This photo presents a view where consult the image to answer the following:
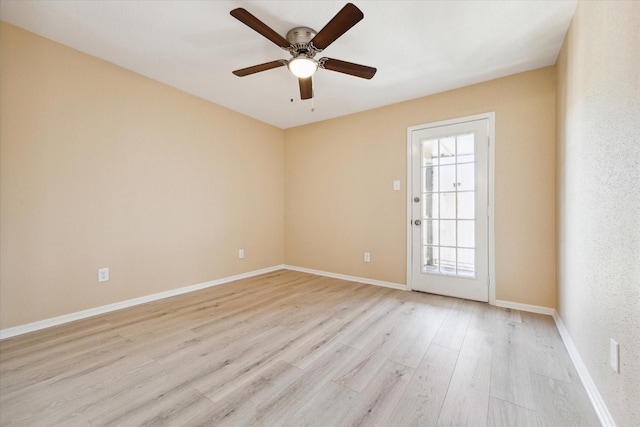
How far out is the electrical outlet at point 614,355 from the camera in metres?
1.13

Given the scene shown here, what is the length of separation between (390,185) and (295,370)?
2.54m

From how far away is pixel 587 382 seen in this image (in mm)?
1464

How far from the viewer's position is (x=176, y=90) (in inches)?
121

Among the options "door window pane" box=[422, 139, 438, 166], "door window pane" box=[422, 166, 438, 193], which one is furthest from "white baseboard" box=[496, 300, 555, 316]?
"door window pane" box=[422, 139, 438, 166]

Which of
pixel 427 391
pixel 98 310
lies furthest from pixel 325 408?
pixel 98 310

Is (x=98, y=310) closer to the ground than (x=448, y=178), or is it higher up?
closer to the ground

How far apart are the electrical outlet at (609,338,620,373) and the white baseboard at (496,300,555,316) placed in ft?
5.19

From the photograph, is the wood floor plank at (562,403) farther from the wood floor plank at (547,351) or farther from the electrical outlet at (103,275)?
the electrical outlet at (103,275)

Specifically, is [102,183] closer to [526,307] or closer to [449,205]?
[449,205]

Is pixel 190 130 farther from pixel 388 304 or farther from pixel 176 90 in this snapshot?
pixel 388 304

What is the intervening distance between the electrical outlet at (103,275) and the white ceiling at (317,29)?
2059 mm

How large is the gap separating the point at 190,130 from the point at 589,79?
3.67m

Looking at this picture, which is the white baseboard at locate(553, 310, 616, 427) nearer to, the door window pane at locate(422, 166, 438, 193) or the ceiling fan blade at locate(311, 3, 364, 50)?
the door window pane at locate(422, 166, 438, 193)

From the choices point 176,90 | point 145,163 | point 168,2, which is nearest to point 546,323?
point 168,2
